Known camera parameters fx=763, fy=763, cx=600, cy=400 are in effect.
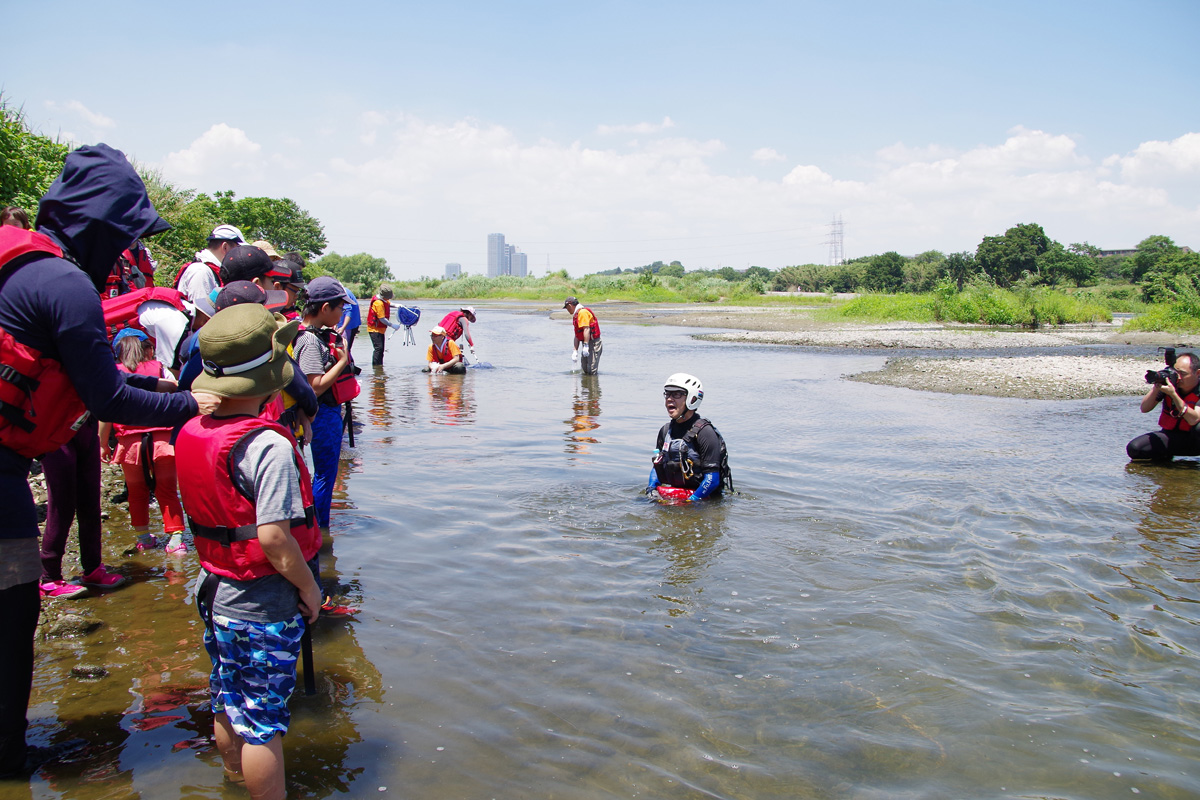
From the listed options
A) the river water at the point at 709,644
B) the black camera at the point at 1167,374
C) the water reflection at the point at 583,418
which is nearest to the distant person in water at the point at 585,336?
the water reflection at the point at 583,418

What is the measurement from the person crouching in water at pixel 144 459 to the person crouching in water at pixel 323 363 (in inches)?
35.7

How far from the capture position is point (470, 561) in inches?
232

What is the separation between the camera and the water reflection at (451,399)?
39.7 feet

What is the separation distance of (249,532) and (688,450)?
5016 millimetres

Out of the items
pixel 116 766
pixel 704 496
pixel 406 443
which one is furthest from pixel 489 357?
pixel 116 766

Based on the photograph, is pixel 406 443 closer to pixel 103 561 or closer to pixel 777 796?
pixel 103 561

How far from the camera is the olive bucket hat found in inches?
105

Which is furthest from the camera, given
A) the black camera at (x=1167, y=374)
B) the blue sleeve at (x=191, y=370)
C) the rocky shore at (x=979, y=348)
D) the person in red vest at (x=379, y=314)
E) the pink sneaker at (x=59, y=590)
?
the person in red vest at (x=379, y=314)

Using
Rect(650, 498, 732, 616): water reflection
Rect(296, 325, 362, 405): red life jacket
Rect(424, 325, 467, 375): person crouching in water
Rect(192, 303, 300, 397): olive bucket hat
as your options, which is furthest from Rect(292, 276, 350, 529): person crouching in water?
Rect(424, 325, 467, 375): person crouching in water

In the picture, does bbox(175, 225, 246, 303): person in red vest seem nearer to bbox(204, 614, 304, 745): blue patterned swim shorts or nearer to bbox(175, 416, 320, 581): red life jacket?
bbox(175, 416, 320, 581): red life jacket

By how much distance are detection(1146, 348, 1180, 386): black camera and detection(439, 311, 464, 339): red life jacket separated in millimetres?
13019

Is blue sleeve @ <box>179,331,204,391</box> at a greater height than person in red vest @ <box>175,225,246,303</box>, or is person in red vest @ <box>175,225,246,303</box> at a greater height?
person in red vest @ <box>175,225,246,303</box>

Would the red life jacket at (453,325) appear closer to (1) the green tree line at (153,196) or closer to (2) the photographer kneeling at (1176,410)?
(1) the green tree line at (153,196)

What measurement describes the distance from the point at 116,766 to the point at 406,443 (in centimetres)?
703
